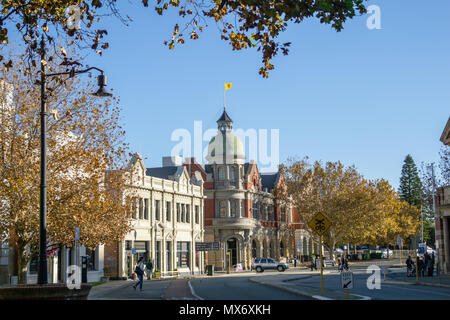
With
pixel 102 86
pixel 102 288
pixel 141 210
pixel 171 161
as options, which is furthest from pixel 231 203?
pixel 102 86

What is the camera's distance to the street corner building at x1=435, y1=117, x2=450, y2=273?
43344 millimetres

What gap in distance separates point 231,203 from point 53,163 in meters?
45.8

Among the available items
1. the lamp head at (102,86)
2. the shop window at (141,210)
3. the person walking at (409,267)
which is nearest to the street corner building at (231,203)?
the shop window at (141,210)

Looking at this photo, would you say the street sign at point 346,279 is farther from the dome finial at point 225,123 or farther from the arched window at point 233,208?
the dome finial at point 225,123

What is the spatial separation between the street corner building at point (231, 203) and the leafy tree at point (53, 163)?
39769 millimetres

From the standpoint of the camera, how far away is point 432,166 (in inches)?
2488

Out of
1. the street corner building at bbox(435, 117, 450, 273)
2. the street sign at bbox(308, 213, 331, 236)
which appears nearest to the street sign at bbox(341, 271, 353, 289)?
the street sign at bbox(308, 213, 331, 236)

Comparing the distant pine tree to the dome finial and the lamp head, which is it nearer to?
the dome finial

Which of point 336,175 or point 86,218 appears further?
point 336,175
